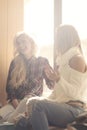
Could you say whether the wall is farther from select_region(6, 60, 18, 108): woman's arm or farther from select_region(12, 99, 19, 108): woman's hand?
select_region(12, 99, 19, 108): woman's hand

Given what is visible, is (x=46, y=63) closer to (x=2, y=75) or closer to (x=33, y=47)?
(x=33, y=47)

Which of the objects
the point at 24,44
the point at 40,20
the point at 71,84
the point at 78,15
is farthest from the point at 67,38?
the point at 40,20

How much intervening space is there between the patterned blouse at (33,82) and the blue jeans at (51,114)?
76 centimetres

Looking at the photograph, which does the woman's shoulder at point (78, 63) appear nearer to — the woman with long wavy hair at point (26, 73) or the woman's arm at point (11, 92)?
the woman with long wavy hair at point (26, 73)

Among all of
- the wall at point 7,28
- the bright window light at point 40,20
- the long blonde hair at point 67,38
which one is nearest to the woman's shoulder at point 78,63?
the long blonde hair at point 67,38

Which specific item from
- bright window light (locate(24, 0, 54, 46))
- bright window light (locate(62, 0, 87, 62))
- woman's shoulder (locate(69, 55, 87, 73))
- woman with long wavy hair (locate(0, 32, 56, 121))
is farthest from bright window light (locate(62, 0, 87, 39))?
woman's shoulder (locate(69, 55, 87, 73))

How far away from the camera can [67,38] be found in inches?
84.7

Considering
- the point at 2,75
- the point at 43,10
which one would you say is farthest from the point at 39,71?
the point at 43,10

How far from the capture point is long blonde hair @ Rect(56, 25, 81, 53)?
7.06 feet

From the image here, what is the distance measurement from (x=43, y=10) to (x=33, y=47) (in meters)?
0.49

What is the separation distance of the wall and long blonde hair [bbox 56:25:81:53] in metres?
1.01

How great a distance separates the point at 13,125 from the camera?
7.25 feet

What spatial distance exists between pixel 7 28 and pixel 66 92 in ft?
4.15

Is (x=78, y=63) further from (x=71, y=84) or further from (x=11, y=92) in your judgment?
(x=11, y=92)
